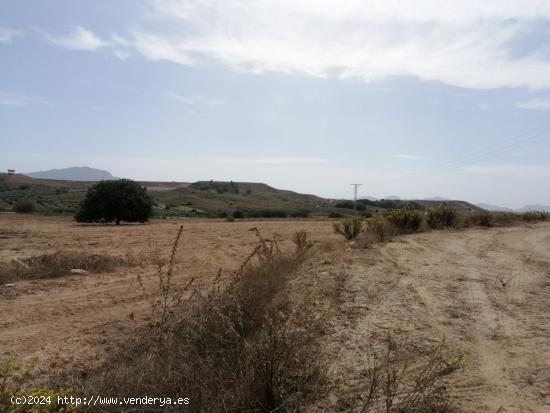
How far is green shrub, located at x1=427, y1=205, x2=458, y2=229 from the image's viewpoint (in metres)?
18.0

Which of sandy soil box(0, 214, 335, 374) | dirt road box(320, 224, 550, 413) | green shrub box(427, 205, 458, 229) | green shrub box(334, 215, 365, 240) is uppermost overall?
green shrub box(427, 205, 458, 229)

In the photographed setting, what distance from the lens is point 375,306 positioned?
665cm

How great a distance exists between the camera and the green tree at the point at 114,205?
26.1 m

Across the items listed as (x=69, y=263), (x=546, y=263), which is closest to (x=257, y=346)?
(x=69, y=263)

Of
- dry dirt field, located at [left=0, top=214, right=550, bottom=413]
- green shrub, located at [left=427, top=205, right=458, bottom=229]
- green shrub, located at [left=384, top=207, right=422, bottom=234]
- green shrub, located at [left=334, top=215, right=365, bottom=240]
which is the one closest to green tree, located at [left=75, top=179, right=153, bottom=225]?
dry dirt field, located at [left=0, top=214, right=550, bottom=413]

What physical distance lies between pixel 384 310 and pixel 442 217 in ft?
42.8

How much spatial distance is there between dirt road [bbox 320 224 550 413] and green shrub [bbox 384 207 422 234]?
4.76 meters

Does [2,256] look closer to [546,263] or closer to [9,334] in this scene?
[9,334]

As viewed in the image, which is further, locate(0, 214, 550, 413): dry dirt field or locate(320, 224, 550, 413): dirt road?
locate(0, 214, 550, 413): dry dirt field

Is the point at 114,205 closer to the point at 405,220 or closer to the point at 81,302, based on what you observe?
the point at 405,220

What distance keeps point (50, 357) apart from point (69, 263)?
4973 mm

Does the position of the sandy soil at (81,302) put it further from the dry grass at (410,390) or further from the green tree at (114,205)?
the green tree at (114,205)

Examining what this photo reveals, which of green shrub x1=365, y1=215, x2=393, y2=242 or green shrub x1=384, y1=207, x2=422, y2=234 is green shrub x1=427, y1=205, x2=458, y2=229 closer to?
green shrub x1=384, y1=207, x2=422, y2=234

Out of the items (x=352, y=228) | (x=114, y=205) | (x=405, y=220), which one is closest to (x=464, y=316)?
(x=352, y=228)
